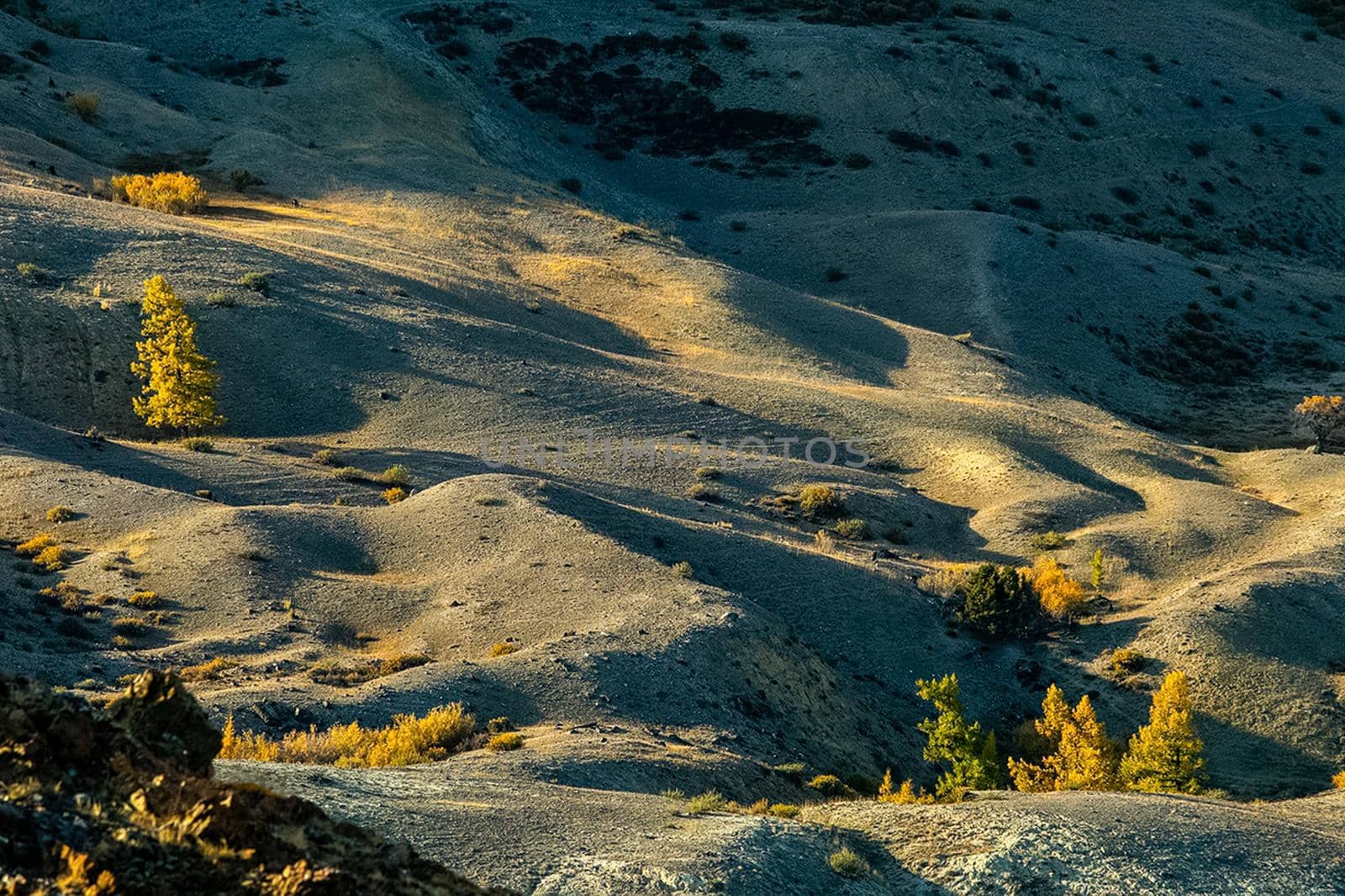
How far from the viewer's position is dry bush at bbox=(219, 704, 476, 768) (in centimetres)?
2235

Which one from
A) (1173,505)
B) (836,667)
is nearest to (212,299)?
(836,667)

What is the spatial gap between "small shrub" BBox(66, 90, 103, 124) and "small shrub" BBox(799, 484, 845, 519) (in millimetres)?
51410

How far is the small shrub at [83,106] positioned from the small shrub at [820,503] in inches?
2024

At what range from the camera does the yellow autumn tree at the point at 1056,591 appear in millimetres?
41938

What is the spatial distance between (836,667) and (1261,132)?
3414 inches

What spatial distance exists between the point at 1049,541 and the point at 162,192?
45.6 meters

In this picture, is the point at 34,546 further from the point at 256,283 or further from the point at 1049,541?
the point at 1049,541

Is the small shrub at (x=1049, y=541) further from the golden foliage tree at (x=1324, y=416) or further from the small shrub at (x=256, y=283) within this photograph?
the small shrub at (x=256, y=283)

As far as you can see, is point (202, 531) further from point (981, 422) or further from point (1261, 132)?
point (1261, 132)

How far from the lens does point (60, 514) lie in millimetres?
35344

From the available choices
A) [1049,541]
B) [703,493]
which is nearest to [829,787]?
[703,493]

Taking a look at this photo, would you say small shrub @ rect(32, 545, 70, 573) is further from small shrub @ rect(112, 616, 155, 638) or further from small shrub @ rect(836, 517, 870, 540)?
small shrub @ rect(836, 517, 870, 540)

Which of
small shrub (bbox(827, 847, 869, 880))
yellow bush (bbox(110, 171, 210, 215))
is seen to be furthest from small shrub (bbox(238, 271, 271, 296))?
small shrub (bbox(827, 847, 869, 880))

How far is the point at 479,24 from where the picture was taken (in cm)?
10638
